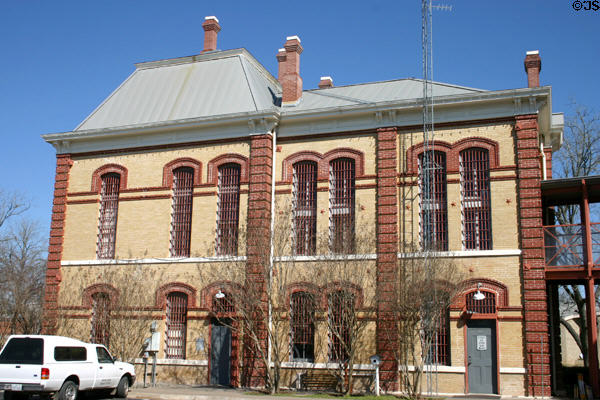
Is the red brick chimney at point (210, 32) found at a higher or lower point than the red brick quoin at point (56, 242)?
higher

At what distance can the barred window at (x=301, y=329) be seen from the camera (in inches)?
876

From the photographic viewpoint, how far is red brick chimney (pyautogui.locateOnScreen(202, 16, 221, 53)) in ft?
96.7

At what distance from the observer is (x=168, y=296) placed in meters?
24.2

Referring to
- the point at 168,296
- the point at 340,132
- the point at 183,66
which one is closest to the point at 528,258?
the point at 340,132

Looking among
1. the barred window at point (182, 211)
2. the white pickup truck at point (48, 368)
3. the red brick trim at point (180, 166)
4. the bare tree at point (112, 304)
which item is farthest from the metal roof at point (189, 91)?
the white pickup truck at point (48, 368)

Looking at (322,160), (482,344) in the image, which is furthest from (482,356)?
(322,160)

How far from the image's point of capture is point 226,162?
24.5 metres

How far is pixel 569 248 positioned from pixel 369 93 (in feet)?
31.3

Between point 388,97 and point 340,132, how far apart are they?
2.58m

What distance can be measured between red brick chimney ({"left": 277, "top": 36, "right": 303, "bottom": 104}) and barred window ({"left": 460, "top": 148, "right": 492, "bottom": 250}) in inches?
280

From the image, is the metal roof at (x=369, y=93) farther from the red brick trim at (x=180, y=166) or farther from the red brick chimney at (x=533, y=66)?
the red brick trim at (x=180, y=166)

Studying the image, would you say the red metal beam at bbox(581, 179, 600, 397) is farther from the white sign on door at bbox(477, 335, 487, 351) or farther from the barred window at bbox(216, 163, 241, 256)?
the barred window at bbox(216, 163, 241, 256)

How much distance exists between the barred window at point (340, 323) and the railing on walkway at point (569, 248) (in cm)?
633

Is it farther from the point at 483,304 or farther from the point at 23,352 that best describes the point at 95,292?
the point at 483,304
